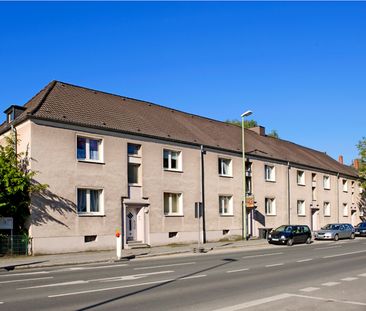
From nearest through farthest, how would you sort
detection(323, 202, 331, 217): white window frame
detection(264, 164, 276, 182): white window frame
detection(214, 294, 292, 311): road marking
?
detection(214, 294, 292, 311): road marking
detection(264, 164, 276, 182): white window frame
detection(323, 202, 331, 217): white window frame

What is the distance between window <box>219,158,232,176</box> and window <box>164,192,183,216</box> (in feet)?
16.8

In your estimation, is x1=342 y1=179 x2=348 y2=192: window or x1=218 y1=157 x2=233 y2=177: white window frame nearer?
x1=218 y1=157 x2=233 y2=177: white window frame

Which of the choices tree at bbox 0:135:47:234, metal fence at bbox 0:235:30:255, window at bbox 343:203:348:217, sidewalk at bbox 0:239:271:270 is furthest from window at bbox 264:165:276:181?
metal fence at bbox 0:235:30:255

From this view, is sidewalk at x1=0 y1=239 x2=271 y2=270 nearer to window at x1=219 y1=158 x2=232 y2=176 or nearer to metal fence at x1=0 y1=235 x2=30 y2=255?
metal fence at x1=0 y1=235 x2=30 y2=255

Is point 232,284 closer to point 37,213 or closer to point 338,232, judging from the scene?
point 37,213

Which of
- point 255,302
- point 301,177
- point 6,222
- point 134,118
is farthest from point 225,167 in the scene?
point 255,302

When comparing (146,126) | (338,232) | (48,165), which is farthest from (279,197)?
(48,165)

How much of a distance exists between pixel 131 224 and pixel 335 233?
1814 centimetres

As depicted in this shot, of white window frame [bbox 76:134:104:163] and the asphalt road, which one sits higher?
white window frame [bbox 76:134:104:163]

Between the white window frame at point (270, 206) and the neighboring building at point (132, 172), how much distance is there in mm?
86

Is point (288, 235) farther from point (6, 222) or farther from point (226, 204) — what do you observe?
point (6, 222)

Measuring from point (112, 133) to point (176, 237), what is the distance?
813 centimetres

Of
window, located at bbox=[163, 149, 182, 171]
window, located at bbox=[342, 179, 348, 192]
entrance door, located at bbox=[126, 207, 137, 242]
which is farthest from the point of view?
window, located at bbox=[342, 179, 348, 192]

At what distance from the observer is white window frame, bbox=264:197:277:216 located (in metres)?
39.6
